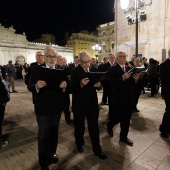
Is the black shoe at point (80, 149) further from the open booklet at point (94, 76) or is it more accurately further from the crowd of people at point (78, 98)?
the open booklet at point (94, 76)

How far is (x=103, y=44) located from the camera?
48250 mm

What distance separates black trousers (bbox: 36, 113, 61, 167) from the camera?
278cm

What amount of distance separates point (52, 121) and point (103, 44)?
47182mm

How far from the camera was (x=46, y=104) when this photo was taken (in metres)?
2.71

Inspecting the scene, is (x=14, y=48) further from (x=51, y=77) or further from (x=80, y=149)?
(x=51, y=77)

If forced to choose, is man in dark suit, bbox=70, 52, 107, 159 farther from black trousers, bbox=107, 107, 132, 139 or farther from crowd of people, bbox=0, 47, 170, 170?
black trousers, bbox=107, 107, 132, 139

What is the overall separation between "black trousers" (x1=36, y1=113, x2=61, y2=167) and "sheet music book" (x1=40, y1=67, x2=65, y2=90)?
535 mm

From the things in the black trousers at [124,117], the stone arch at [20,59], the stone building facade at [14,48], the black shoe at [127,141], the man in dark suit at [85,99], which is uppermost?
the stone building facade at [14,48]

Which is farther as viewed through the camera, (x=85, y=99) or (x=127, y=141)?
(x=127, y=141)

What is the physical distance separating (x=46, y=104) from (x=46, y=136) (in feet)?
1.80

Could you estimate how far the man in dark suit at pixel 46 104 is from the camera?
2680 millimetres

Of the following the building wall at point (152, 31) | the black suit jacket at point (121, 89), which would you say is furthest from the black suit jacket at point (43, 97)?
the building wall at point (152, 31)

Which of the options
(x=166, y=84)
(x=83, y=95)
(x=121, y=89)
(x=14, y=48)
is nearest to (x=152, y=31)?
(x=166, y=84)

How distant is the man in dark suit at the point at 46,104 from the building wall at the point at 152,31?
1681 centimetres
